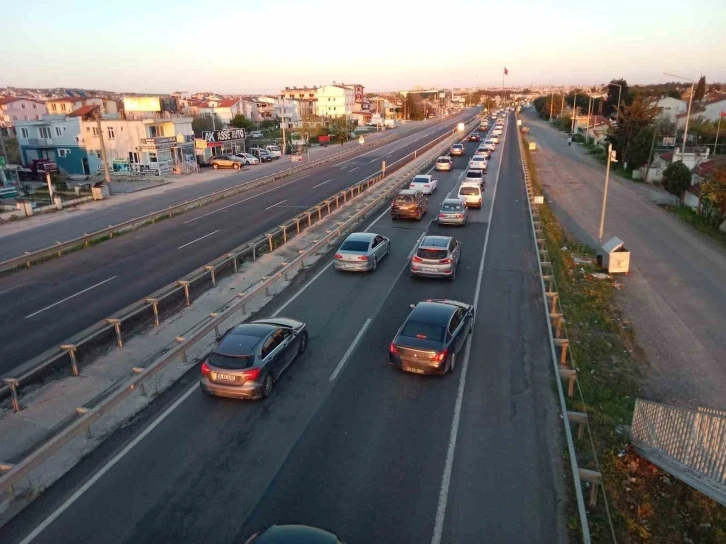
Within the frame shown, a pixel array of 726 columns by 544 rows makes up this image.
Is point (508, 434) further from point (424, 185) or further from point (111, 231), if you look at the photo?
point (424, 185)

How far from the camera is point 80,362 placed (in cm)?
1330

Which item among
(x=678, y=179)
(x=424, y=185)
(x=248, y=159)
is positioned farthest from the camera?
(x=248, y=159)

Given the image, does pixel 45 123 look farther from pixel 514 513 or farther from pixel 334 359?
pixel 514 513

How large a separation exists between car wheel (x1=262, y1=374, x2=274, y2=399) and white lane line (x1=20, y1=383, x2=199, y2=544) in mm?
1664

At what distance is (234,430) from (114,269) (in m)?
14.0

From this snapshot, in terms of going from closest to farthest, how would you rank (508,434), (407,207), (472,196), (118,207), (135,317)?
(508,434) < (135,317) < (407,207) < (472,196) < (118,207)

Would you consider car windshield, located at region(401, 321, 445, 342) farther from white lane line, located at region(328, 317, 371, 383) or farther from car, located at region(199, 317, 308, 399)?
car, located at region(199, 317, 308, 399)

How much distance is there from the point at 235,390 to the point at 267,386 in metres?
0.73

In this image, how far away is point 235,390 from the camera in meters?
10.9

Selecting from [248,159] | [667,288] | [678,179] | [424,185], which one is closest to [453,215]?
[667,288]

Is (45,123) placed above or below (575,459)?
above

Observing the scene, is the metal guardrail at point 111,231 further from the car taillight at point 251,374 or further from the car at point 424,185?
the car taillight at point 251,374

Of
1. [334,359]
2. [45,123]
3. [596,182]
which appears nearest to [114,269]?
[334,359]

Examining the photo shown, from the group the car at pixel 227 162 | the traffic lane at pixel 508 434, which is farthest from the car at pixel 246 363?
the car at pixel 227 162
